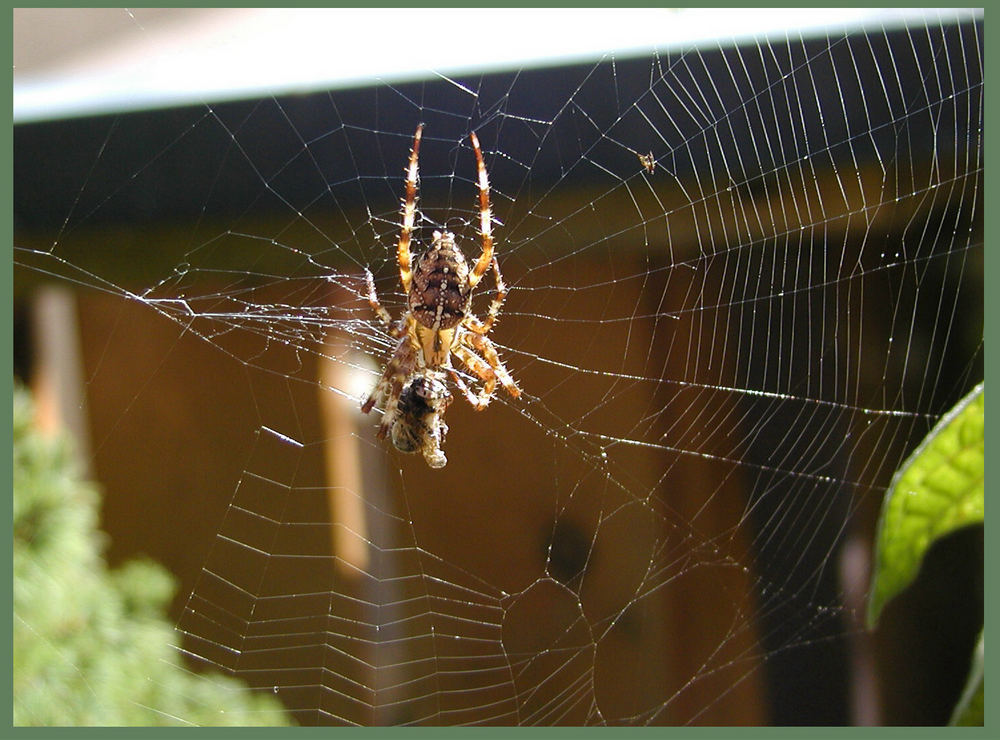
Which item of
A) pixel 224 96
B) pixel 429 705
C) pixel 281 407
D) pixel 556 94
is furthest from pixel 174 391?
pixel 556 94

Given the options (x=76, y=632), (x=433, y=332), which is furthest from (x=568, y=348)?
(x=76, y=632)

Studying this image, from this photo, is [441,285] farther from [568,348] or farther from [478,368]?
[568,348]

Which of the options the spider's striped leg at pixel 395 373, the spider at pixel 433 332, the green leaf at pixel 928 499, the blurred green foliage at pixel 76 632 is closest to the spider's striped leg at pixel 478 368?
the spider at pixel 433 332

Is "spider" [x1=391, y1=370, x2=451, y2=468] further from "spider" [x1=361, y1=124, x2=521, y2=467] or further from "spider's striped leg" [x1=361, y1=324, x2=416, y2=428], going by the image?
"spider's striped leg" [x1=361, y1=324, x2=416, y2=428]

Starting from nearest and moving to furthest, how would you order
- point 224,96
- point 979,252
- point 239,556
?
point 224,96 < point 979,252 < point 239,556

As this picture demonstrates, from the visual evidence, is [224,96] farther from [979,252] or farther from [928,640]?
[928,640]

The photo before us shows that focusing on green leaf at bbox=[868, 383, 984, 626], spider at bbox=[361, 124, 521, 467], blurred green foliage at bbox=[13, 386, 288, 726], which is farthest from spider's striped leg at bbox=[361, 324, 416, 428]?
green leaf at bbox=[868, 383, 984, 626]

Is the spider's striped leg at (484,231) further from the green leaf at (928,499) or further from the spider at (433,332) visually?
the green leaf at (928,499)
